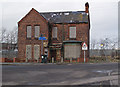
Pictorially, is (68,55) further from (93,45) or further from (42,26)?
(93,45)

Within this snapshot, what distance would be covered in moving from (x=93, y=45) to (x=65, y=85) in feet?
204

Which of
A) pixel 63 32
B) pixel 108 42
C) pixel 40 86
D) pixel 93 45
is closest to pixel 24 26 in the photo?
pixel 63 32

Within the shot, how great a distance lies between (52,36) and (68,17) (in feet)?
14.9

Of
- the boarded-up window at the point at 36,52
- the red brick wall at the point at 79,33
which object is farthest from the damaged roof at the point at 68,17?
the boarded-up window at the point at 36,52

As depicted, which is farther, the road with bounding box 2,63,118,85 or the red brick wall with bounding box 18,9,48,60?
the red brick wall with bounding box 18,9,48,60

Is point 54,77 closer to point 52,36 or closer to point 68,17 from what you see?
point 52,36

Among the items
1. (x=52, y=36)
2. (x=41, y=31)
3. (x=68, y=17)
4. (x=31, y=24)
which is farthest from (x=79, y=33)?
(x=31, y=24)

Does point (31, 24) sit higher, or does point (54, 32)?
point (31, 24)

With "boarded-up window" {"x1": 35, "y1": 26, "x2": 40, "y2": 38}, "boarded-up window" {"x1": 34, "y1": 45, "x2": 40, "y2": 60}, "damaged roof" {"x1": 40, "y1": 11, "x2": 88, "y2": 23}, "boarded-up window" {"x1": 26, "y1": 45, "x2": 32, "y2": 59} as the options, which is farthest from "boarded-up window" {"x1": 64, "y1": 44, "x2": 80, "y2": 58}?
Result: "boarded-up window" {"x1": 26, "y1": 45, "x2": 32, "y2": 59}

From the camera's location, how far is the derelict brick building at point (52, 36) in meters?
30.8

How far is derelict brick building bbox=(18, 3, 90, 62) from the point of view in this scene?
101ft

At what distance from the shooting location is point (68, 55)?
30891mm

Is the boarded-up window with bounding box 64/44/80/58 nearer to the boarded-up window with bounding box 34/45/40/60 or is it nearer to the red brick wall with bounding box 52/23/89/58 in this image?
the red brick wall with bounding box 52/23/89/58

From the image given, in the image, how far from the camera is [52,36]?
3192 centimetres
